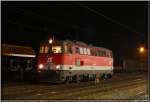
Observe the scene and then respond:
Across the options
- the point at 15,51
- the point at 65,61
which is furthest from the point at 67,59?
the point at 15,51

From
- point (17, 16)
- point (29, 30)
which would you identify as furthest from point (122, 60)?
point (17, 16)

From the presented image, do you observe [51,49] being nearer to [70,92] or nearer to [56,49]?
[56,49]

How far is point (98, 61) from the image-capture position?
30.3 m

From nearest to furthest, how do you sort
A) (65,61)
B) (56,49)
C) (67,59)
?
(65,61) < (67,59) < (56,49)

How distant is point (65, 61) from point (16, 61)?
31.6 feet

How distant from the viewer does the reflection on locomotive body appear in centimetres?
2978

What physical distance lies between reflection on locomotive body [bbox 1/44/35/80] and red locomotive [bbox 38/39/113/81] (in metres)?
5.19

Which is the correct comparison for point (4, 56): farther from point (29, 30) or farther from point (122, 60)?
point (122, 60)

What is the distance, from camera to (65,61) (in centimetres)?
2431

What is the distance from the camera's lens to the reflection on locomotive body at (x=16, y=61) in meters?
29.8

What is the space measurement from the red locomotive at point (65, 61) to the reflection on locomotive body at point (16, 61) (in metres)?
5.19

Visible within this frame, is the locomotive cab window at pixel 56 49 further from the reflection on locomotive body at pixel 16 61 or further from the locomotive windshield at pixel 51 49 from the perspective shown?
the reflection on locomotive body at pixel 16 61

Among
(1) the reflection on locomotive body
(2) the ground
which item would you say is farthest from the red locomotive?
(1) the reflection on locomotive body

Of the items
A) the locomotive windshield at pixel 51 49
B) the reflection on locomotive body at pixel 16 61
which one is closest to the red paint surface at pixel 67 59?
the locomotive windshield at pixel 51 49
